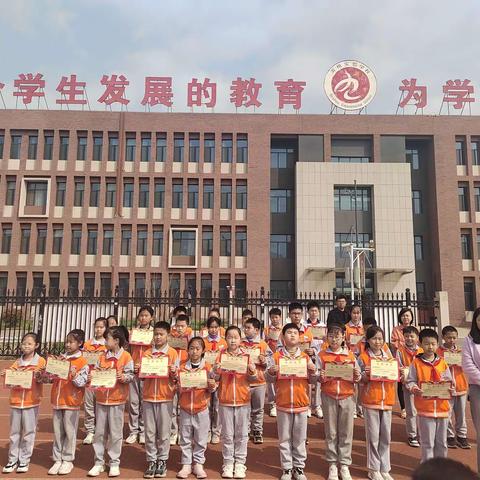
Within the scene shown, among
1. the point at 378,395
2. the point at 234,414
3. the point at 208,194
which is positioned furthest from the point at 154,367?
the point at 208,194


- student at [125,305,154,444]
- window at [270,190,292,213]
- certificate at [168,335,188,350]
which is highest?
window at [270,190,292,213]

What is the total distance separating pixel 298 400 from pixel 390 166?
27778 mm

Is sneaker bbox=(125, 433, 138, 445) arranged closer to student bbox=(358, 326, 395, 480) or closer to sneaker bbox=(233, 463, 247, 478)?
sneaker bbox=(233, 463, 247, 478)

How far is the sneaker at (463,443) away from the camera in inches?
237

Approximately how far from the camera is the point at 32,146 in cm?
3039

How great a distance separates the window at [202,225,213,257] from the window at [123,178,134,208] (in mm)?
5074

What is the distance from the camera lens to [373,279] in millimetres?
29453

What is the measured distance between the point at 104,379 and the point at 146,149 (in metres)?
27.2

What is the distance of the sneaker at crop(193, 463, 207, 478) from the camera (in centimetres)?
488

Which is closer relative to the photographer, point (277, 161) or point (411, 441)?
point (411, 441)

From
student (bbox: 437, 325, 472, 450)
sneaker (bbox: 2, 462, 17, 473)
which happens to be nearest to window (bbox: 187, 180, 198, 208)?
student (bbox: 437, 325, 472, 450)

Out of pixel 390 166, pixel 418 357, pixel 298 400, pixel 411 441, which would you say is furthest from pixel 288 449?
pixel 390 166

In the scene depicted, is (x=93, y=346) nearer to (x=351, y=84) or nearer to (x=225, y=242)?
(x=225, y=242)

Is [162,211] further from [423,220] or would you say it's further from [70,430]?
[70,430]
